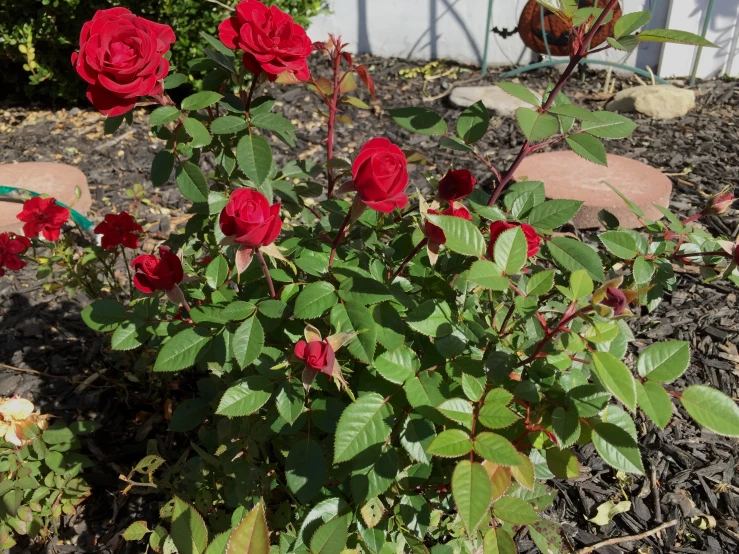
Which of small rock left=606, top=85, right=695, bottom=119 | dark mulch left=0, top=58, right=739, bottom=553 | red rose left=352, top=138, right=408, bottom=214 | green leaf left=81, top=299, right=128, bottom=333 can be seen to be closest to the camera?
red rose left=352, top=138, right=408, bottom=214

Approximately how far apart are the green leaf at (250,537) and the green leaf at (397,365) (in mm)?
495

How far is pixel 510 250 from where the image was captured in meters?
1.03

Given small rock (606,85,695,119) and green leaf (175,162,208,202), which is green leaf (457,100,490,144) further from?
small rock (606,85,695,119)

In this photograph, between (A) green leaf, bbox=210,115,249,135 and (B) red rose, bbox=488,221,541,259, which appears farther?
(A) green leaf, bbox=210,115,249,135

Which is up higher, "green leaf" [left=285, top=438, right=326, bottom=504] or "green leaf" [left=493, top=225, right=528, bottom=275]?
"green leaf" [left=493, top=225, right=528, bottom=275]

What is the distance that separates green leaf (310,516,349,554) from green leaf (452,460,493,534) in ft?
0.56

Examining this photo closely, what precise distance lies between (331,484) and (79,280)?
105cm

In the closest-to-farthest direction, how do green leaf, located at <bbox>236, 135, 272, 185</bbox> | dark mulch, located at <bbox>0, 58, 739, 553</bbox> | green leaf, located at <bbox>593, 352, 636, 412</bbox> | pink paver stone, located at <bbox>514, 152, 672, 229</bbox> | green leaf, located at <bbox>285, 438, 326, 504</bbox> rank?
green leaf, located at <bbox>593, 352, 636, 412</bbox>
green leaf, located at <bbox>285, 438, 326, 504</bbox>
green leaf, located at <bbox>236, 135, 272, 185</bbox>
dark mulch, located at <bbox>0, 58, 739, 553</bbox>
pink paver stone, located at <bbox>514, 152, 672, 229</bbox>

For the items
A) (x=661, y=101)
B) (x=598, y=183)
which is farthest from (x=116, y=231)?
(x=661, y=101)

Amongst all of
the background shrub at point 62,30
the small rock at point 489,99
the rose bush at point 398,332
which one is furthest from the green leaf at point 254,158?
the small rock at point 489,99

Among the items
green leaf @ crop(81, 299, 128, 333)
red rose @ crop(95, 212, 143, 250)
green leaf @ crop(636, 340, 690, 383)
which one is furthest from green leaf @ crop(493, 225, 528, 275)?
red rose @ crop(95, 212, 143, 250)

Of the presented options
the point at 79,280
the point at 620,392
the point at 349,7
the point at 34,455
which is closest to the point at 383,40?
the point at 349,7

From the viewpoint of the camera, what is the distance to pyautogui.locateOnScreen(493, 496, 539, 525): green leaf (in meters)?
1.17

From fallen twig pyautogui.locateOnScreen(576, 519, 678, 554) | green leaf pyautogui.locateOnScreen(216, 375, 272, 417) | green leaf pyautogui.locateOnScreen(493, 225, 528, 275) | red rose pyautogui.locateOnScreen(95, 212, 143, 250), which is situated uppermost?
green leaf pyautogui.locateOnScreen(493, 225, 528, 275)
